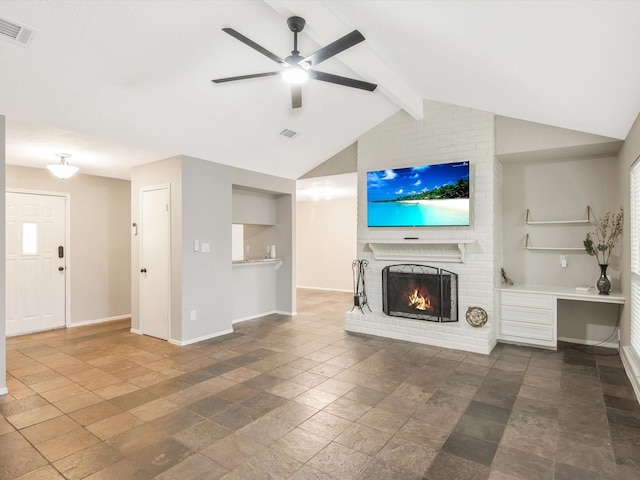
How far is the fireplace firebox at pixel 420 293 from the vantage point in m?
4.67

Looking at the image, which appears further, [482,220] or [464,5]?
[482,220]

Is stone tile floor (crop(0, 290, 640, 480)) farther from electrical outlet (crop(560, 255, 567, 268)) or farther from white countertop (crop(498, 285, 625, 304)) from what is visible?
electrical outlet (crop(560, 255, 567, 268))

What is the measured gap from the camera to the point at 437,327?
15.0ft

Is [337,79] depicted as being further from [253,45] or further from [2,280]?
[2,280]

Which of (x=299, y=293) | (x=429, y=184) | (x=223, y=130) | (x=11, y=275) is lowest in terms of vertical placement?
(x=299, y=293)

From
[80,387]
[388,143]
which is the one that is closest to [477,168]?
[388,143]

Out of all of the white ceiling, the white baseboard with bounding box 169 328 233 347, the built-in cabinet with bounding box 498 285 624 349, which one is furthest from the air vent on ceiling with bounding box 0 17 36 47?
the built-in cabinet with bounding box 498 285 624 349

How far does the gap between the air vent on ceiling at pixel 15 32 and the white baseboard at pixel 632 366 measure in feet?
17.5

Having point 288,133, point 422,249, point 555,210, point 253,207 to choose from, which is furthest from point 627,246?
point 253,207

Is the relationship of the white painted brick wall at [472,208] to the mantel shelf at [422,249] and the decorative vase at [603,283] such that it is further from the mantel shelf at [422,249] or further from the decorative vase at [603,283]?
the decorative vase at [603,283]

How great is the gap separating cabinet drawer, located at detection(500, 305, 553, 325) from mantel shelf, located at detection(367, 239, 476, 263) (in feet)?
2.77

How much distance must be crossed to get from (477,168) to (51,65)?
439cm

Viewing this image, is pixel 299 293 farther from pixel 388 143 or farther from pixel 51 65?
pixel 51 65

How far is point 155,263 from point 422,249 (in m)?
3.63
